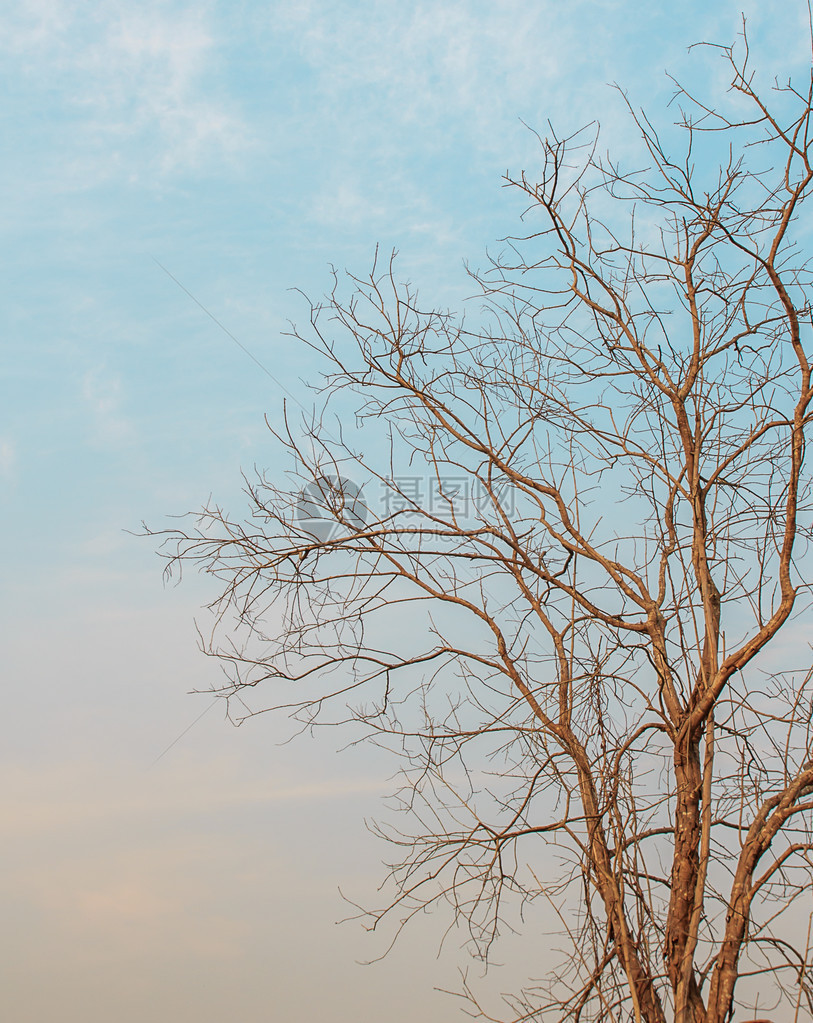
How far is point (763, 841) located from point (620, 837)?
502 millimetres

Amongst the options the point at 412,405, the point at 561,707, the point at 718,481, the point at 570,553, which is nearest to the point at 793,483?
the point at 718,481

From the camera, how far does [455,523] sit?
4.31 meters

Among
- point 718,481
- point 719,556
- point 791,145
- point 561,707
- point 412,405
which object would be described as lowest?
point 561,707

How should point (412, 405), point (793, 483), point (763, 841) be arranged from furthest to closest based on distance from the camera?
point (412, 405), point (793, 483), point (763, 841)

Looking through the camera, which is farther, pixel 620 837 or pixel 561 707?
pixel 561 707

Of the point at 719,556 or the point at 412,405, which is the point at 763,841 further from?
the point at 412,405

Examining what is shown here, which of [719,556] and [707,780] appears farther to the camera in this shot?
[719,556]

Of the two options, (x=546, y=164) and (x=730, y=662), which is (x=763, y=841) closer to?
(x=730, y=662)

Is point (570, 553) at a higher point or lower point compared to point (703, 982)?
higher

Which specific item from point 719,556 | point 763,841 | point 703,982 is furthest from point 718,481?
point 703,982

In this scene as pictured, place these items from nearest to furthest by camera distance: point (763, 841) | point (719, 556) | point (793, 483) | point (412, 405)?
point (763, 841), point (793, 483), point (719, 556), point (412, 405)

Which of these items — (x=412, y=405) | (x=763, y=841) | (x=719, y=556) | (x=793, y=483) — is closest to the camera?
(x=763, y=841)

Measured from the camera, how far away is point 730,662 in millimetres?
3752

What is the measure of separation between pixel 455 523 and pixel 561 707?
0.88 m
